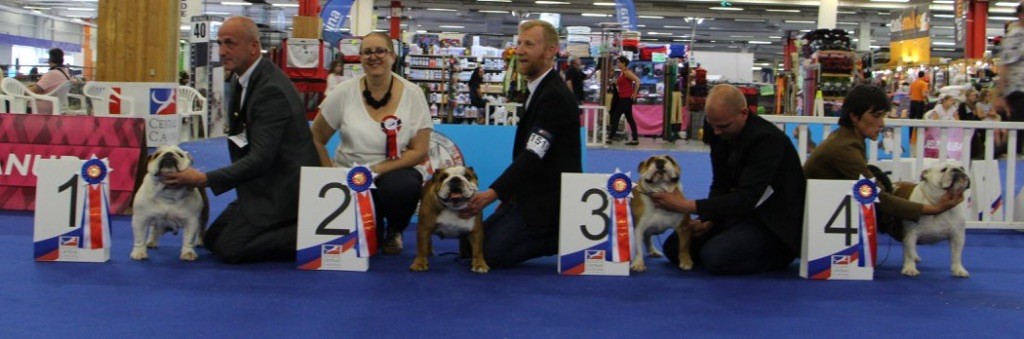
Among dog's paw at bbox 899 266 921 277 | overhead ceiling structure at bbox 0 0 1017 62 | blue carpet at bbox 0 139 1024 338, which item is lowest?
blue carpet at bbox 0 139 1024 338

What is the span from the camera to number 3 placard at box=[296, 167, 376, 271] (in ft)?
12.0

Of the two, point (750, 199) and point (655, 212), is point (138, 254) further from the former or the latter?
point (750, 199)

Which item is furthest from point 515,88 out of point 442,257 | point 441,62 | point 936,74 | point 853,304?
point 853,304

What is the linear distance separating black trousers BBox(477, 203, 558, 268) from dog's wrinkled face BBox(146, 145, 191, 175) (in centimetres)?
123

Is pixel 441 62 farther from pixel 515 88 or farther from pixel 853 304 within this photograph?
pixel 853 304

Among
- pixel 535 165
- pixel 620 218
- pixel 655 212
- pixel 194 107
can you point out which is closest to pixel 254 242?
pixel 535 165

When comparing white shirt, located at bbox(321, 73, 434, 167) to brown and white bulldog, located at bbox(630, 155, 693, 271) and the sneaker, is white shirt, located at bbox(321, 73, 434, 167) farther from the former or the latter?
brown and white bulldog, located at bbox(630, 155, 693, 271)

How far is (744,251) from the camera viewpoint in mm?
3783

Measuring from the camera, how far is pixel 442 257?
13.5 feet

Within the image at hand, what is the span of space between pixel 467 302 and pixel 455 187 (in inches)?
21.2

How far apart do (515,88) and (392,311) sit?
11261mm

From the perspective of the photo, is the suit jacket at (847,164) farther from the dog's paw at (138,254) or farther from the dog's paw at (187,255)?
the dog's paw at (138,254)

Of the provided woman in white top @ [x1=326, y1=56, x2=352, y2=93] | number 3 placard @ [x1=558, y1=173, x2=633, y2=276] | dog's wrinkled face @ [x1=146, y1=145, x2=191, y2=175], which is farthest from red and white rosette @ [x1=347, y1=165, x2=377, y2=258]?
woman in white top @ [x1=326, y1=56, x2=352, y2=93]

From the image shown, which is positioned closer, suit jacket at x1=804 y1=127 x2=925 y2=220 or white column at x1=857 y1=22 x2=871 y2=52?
suit jacket at x1=804 y1=127 x2=925 y2=220
